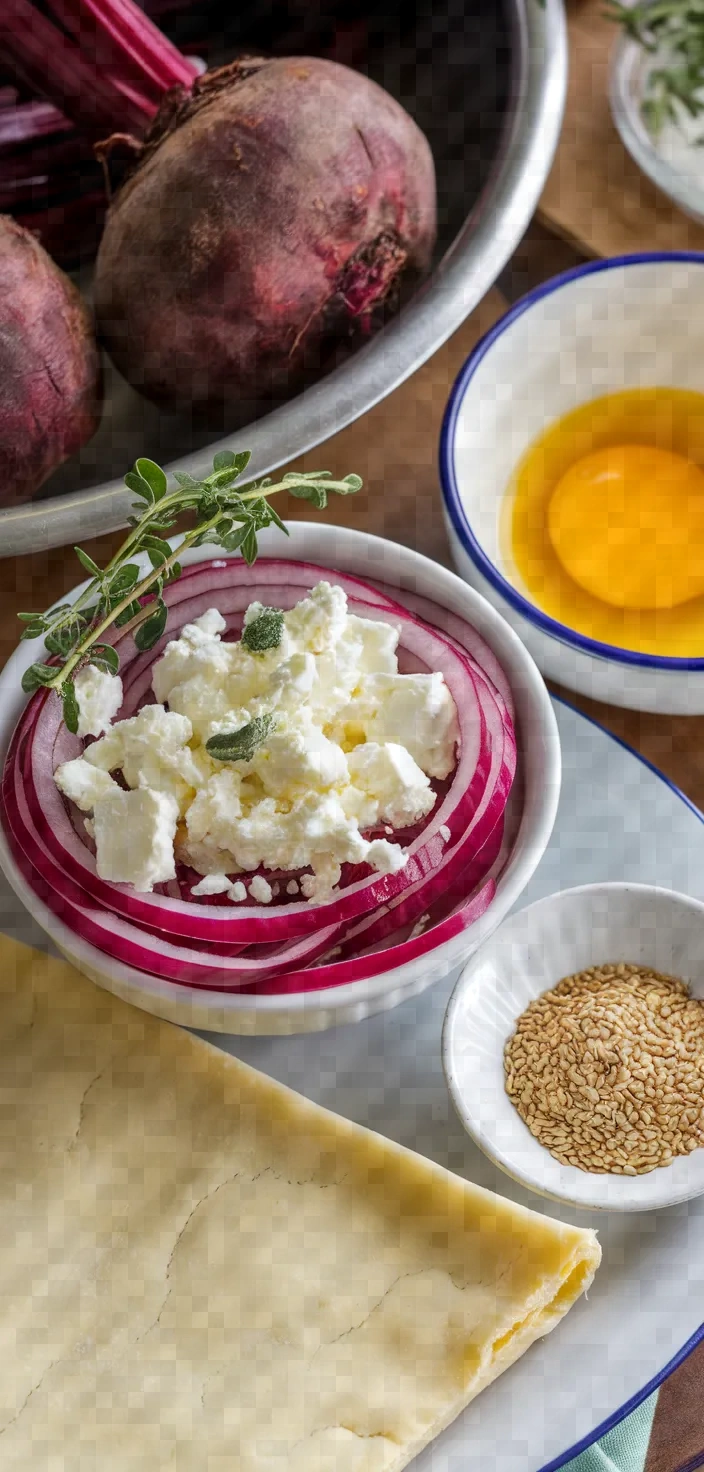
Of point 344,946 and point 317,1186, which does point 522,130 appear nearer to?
point 344,946

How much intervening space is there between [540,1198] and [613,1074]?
110mm

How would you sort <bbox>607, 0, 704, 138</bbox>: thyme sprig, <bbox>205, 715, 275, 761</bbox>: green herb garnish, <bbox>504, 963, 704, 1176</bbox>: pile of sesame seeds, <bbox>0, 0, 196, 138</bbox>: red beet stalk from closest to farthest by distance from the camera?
<bbox>205, 715, 275, 761</bbox>: green herb garnish
<bbox>504, 963, 704, 1176</bbox>: pile of sesame seeds
<bbox>0, 0, 196, 138</bbox>: red beet stalk
<bbox>607, 0, 704, 138</bbox>: thyme sprig

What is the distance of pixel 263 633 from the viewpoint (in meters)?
0.90

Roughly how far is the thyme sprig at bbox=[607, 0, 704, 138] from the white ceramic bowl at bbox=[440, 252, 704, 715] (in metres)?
0.26

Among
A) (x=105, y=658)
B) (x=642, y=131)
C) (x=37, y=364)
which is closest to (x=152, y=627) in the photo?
(x=105, y=658)

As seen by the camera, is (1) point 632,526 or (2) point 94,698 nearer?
(2) point 94,698

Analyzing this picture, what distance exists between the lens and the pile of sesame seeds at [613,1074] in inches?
38.4

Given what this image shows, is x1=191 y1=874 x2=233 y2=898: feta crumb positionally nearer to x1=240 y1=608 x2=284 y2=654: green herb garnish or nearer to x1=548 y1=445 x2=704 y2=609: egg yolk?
x1=240 y1=608 x2=284 y2=654: green herb garnish

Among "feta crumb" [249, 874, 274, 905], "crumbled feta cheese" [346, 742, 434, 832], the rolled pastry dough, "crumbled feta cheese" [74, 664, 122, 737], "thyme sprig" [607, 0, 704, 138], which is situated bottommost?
the rolled pastry dough

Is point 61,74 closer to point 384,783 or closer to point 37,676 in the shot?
point 37,676

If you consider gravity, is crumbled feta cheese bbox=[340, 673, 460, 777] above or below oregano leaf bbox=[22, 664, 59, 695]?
above

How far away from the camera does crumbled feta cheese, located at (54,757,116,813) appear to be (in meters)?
0.90

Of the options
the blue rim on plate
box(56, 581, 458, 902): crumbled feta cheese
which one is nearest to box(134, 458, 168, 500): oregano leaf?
box(56, 581, 458, 902): crumbled feta cheese

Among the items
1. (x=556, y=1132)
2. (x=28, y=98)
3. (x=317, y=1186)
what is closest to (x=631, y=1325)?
(x=556, y=1132)
